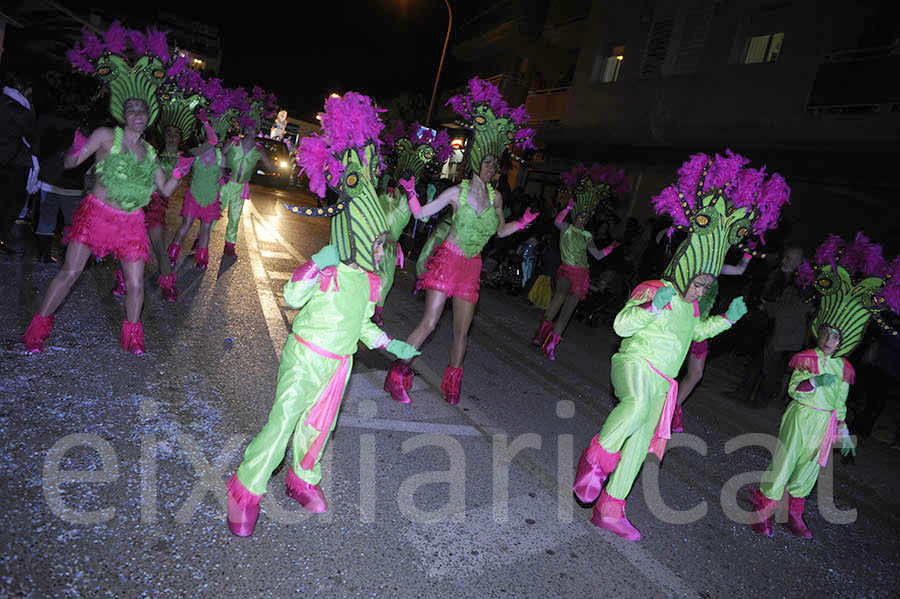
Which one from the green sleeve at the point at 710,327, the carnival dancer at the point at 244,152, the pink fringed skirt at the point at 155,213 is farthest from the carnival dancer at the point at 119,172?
the green sleeve at the point at 710,327

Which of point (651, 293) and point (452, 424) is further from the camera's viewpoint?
point (452, 424)

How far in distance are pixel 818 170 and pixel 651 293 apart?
9160mm

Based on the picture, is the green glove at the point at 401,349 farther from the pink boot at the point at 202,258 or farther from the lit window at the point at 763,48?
the lit window at the point at 763,48

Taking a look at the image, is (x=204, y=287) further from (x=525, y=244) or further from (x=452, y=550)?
(x=525, y=244)

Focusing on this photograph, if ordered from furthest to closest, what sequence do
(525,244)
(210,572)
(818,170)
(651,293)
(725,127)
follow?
(725,127), (525,244), (818,170), (651,293), (210,572)

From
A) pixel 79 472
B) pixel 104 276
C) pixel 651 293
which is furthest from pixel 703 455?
pixel 104 276

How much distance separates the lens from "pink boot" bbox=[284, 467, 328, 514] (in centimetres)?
280

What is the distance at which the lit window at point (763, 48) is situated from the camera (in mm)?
12109

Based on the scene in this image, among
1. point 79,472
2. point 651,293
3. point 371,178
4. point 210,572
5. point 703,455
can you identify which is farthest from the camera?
point 703,455

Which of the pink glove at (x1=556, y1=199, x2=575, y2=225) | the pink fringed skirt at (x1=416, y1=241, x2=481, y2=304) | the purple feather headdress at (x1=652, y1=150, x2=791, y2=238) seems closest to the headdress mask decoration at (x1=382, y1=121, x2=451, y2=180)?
the pink glove at (x1=556, y1=199, x2=575, y2=225)

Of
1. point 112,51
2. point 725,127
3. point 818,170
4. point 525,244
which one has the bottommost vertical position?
point 525,244

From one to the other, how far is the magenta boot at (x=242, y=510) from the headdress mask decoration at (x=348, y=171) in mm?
1180

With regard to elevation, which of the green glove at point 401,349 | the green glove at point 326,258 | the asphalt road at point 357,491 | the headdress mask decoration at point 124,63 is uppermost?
the headdress mask decoration at point 124,63

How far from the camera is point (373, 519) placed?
112 inches
